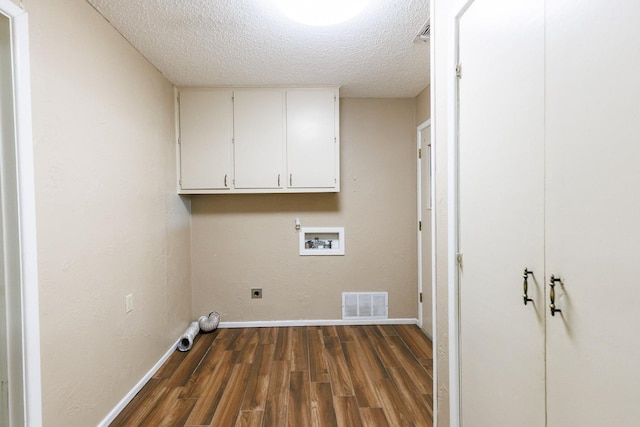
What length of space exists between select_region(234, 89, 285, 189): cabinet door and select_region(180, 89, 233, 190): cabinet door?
0.10 m

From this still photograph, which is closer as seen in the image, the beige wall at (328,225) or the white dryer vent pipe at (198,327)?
the white dryer vent pipe at (198,327)

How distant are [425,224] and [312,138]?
1446mm

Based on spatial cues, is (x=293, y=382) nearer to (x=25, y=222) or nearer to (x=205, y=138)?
(x=25, y=222)

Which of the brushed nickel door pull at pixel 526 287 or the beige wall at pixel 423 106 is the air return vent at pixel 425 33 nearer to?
the beige wall at pixel 423 106

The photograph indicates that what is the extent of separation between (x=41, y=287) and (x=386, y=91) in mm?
3065

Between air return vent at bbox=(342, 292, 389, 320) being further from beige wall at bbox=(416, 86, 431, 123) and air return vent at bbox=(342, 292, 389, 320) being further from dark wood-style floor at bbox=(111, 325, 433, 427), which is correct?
beige wall at bbox=(416, 86, 431, 123)

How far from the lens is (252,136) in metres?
3.05

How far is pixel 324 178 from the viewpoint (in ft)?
10.1

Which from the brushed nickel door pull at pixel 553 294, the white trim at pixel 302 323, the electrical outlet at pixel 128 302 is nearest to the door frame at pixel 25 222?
the electrical outlet at pixel 128 302

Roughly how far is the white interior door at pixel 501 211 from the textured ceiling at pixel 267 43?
3.21 ft

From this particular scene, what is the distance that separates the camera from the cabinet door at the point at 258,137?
3.04 meters

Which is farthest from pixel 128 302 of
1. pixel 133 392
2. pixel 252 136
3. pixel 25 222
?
pixel 252 136

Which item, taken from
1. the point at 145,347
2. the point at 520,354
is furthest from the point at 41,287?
the point at 520,354

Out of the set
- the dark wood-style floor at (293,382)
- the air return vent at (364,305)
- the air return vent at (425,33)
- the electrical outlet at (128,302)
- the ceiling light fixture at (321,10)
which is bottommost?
the dark wood-style floor at (293,382)
